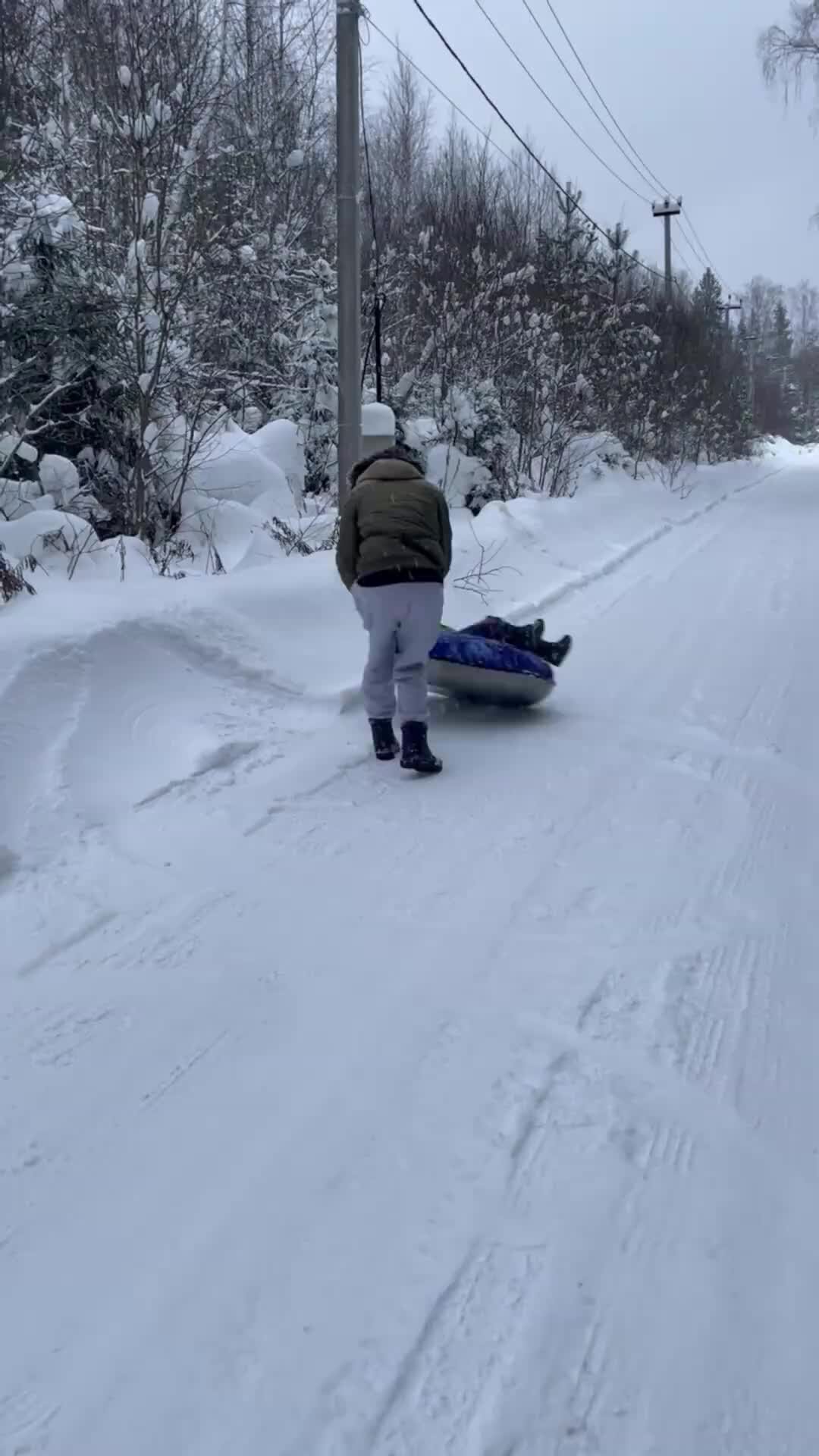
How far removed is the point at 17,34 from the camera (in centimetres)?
1001

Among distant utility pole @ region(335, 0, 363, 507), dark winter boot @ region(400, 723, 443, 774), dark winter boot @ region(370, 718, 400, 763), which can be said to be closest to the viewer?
dark winter boot @ region(400, 723, 443, 774)

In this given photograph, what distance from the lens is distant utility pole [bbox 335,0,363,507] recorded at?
7.97 metres

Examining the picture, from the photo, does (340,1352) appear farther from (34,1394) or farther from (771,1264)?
(771,1264)

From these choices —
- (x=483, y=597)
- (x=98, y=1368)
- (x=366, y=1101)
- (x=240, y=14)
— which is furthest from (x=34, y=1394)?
(x=240, y=14)

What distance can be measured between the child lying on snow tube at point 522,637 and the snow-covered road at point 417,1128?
1.50m

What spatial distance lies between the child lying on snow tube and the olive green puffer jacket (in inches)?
31.8

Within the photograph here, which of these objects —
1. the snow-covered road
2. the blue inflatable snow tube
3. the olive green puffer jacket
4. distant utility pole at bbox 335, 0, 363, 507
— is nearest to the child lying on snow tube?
the blue inflatable snow tube

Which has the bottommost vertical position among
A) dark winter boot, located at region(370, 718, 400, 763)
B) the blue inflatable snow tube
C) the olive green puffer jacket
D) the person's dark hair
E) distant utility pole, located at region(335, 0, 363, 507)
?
dark winter boot, located at region(370, 718, 400, 763)

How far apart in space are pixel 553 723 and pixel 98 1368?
170 inches

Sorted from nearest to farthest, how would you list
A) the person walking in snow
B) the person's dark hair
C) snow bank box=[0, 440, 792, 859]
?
snow bank box=[0, 440, 792, 859] < the person walking in snow < the person's dark hair

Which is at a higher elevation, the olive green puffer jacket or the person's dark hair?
the person's dark hair

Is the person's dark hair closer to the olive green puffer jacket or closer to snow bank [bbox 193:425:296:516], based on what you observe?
the olive green puffer jacket

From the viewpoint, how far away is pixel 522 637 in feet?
20.2

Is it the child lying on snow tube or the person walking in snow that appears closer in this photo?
the person walking in snow
